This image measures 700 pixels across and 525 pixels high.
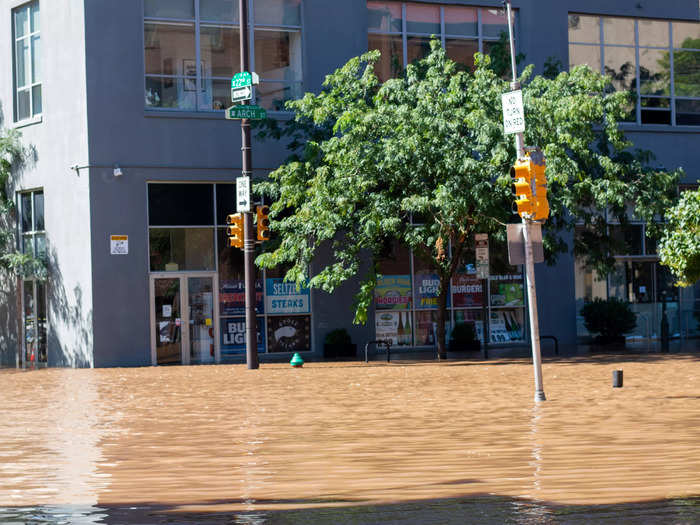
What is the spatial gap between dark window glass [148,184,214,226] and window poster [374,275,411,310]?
523 cm

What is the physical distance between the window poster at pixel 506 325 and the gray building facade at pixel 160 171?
8cm

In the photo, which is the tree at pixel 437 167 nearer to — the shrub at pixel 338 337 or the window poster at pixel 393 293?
the shrub at pixel 338 337

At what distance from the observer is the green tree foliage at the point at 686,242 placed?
67.7ft

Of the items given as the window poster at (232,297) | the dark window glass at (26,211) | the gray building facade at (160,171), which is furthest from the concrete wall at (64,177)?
the window poster at (232,297)

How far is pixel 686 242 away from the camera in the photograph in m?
20.8

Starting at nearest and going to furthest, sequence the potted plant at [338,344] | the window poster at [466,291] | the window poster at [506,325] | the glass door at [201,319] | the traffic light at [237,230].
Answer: the traffic light at [237,230] < the glass door at [201,319] < the potted plant at [338,344] < the window poster at [466,291] < the window poster at [506,325]

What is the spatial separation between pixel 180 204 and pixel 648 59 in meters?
15.8

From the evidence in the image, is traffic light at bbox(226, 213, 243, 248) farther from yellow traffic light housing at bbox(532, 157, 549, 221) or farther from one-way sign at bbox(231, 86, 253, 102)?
yellow traffic light housing at bbox(532, 157, 549, 221)

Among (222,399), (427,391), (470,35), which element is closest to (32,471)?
(222,399)

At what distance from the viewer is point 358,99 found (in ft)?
86.9

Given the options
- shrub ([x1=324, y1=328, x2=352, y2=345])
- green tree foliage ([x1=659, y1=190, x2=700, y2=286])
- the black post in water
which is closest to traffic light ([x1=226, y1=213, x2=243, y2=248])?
the black post in water

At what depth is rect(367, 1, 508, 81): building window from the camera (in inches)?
1225

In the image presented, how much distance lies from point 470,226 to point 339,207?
3140mm

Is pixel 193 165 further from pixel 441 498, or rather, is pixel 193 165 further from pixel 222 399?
pixel 441 498
